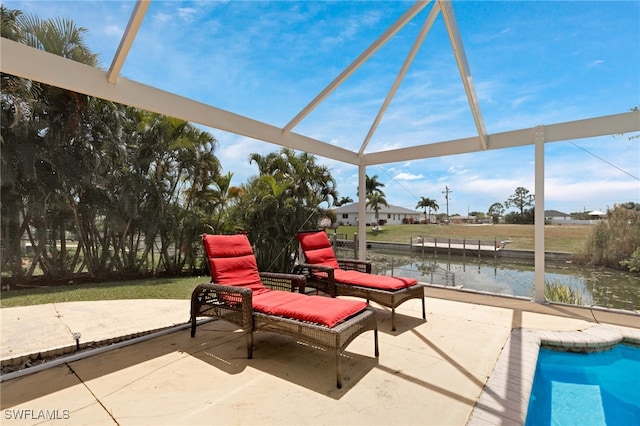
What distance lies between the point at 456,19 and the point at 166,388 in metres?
5.34

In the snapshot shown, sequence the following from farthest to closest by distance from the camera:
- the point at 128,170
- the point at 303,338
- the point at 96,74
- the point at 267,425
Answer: the point at 128,170
the point at 96,74
the point at 303,338
the point at 267,425

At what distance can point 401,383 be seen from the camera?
2635 mm

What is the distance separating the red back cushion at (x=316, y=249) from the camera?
495 cm

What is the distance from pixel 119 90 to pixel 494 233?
13.2 metres

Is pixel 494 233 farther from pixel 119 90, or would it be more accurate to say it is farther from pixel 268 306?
pixel 119 90

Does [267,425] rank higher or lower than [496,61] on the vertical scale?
lower

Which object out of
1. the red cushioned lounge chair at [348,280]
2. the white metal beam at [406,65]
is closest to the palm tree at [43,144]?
the red cushioned lounge chair at [348,280]

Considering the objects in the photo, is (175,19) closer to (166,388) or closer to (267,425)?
(166,388)

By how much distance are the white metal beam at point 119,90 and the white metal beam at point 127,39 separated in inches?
5.5

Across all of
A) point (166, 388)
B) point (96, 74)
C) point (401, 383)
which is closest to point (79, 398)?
point (166, 388)

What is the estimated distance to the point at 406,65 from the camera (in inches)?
187

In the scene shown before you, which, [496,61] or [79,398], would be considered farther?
[496,61]

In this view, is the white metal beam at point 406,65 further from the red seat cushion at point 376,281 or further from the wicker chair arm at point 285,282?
the wicker chair arm at point 285,282

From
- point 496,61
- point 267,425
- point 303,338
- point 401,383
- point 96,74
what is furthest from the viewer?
point 496,61
